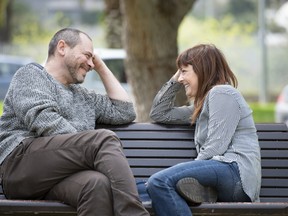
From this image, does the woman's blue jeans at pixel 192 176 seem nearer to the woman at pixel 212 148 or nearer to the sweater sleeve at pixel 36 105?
the woman at pixel 212 148

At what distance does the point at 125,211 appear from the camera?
5324mm

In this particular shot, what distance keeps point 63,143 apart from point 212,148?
87cm

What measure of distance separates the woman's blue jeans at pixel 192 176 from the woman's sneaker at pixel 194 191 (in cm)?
3

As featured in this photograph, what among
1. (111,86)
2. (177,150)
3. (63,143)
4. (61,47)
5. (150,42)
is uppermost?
(61,47)

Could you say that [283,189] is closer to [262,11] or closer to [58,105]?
[58,105]

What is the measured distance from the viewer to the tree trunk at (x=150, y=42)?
9.88 m

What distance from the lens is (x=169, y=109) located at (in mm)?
6426

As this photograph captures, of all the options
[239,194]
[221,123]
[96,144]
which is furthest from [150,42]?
[96,144]

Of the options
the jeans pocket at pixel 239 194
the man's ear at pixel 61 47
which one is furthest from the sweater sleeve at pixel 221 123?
the man's ear at pixel 61 47

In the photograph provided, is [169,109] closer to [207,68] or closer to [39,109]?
[207,68]

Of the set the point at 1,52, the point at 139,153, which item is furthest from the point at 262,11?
the point at 139,153

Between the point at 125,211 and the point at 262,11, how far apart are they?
22.4 m

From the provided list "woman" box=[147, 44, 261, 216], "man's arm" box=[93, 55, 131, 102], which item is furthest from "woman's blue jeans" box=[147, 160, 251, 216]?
"man's arm" box=[93, 55, 131, 102]

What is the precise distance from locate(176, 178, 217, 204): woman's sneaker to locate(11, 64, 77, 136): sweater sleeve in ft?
2.45
